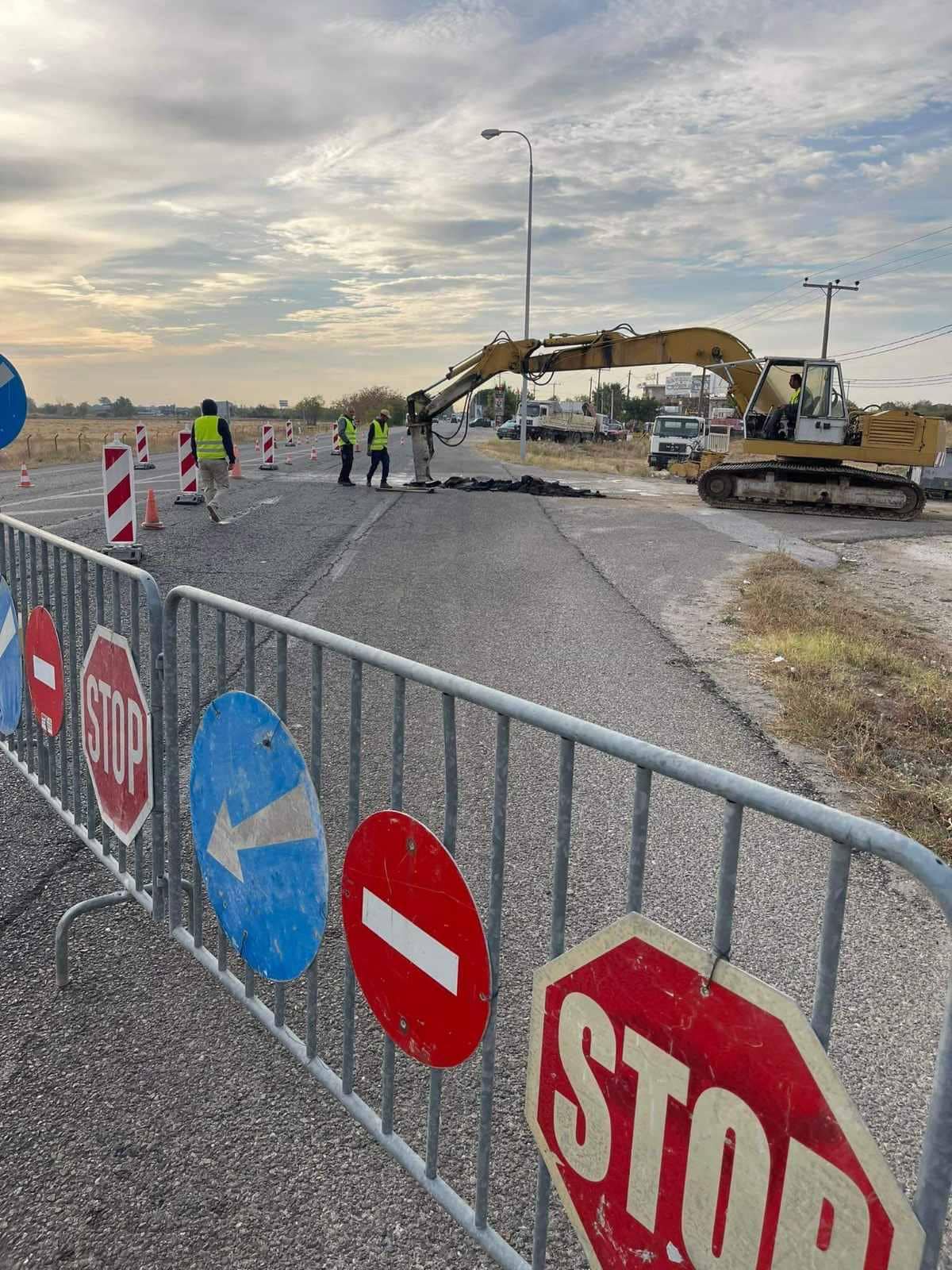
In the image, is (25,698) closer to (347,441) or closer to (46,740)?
(46,740)

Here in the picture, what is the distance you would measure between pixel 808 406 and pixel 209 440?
12.8m

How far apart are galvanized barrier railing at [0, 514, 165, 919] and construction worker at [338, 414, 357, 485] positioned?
19.7 meters

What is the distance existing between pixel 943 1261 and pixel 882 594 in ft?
33.7

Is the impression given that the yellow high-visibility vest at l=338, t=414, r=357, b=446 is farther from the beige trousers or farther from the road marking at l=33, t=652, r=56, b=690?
the road marking at l=33, t=652, r=56, b=690

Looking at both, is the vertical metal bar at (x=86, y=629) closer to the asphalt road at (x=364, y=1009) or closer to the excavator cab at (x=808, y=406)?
the asphalt road at (x=364, y=1009)

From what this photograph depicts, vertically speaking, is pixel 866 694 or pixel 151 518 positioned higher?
pixel 151 518

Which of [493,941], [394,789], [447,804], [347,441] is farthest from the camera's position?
[347,441]

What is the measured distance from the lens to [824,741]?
5770mm

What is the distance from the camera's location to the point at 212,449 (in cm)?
1570

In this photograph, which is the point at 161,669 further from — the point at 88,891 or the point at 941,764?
the point at 941,764

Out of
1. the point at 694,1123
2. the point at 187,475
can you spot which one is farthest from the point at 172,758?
the point at 187,475

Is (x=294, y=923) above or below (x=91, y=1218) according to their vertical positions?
above

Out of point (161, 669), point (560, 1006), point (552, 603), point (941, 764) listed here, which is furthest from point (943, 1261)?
point (552, 603)

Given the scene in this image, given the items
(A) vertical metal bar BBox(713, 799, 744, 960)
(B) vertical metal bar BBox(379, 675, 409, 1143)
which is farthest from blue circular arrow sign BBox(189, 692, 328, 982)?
(A) vertical metal bar BBox(713, 799, 744, 960)
